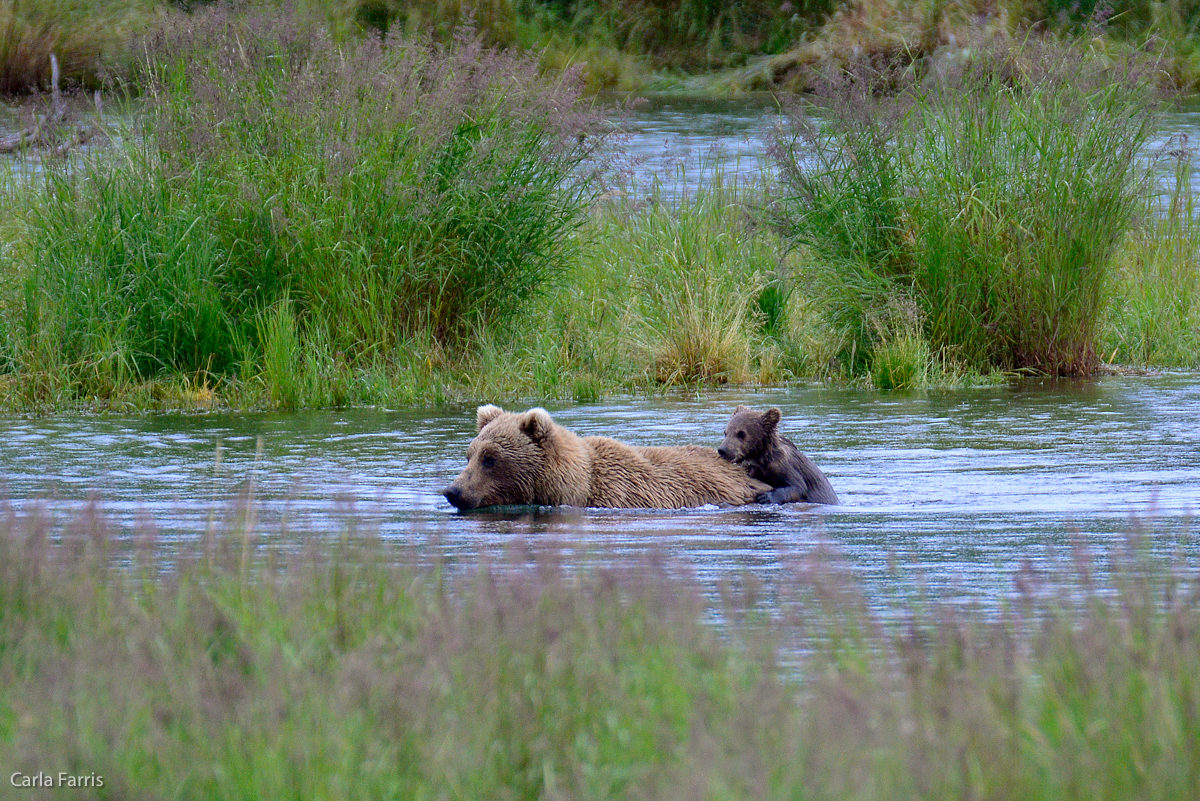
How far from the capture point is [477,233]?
40.2 ft

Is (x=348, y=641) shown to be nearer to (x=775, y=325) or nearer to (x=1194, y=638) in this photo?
(x=1194, y=638)

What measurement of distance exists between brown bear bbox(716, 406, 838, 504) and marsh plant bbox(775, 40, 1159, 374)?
A: 4603 mm

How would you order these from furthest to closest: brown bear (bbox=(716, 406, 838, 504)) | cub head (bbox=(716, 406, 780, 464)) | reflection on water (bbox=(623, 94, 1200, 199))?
1. reflection on water (bbox=(623, 94, 1200, 199))
2. cub head (bbox=(716, 406, 780, 464))
3. brown bear (bbox=(716, 406, 838, 504))

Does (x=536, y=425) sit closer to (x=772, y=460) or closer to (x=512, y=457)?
(x=512, y=457)

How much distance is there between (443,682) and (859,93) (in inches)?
418

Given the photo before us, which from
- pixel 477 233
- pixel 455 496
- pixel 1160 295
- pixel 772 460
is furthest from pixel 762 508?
pixel 1160 295

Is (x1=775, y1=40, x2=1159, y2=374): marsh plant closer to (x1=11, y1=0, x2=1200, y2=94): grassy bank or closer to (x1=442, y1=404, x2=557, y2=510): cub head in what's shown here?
(x1=442, y1=404, x2=557, y2=510): cub head

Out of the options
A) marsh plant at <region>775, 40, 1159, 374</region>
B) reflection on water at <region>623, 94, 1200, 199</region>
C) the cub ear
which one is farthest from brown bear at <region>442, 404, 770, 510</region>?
reflection on water at <region>623, 94, 1200, 199</region>

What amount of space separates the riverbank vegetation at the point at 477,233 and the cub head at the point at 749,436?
3.77 meters

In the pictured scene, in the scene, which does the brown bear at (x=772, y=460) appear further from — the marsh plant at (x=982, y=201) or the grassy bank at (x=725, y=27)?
the grassy bank at (x=725, y=27)

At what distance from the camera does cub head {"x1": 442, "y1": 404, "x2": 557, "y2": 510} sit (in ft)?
27.0

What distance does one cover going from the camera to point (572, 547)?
684cm

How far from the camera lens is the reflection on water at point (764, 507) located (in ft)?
22.3

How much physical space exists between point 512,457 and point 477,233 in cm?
434
